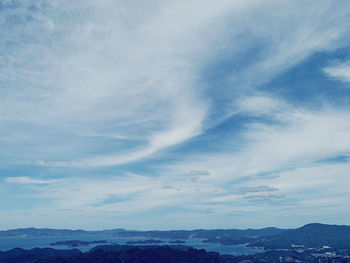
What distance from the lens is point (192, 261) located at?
177 metres

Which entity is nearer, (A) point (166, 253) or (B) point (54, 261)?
(B) point (54, 261)

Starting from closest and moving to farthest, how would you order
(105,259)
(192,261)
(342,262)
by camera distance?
(105,259) < (192,261) < (342,262)

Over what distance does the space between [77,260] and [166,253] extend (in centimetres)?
5354

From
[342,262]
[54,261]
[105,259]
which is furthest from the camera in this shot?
[342,262]

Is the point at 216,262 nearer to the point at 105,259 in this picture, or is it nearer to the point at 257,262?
the point at 257,262

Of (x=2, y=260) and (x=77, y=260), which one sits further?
(x=2, y=260)

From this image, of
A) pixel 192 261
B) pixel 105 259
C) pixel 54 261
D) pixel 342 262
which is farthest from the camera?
pixel 342 262

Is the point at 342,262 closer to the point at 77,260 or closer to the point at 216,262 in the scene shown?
the point at 216,262

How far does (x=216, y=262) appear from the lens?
17962 cm

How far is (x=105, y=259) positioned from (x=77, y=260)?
15.9m

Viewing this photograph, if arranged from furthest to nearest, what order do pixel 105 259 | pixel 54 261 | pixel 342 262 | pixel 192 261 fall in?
pixel 342 262, pixel 192 261, pixel 105 259, pixel 54 261

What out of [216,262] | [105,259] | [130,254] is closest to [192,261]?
[216,262]

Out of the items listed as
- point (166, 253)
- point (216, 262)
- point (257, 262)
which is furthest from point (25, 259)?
point (257, 262)

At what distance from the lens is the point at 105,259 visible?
165 metres
